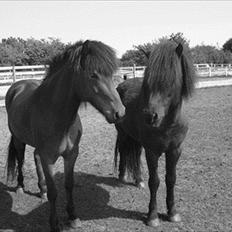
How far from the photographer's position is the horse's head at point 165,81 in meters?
3.35

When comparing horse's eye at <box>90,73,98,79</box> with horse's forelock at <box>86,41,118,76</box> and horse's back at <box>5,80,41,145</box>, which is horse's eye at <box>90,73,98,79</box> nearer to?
horse's forelock at <box>86,41,118,76</box>

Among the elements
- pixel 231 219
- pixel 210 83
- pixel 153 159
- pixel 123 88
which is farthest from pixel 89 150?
pixel 210 83

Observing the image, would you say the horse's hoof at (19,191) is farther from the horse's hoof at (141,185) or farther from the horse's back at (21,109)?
the horse's hoof at (141,185)

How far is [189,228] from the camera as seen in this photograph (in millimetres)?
3770

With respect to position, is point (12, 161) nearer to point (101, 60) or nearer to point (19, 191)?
point (19, 191)

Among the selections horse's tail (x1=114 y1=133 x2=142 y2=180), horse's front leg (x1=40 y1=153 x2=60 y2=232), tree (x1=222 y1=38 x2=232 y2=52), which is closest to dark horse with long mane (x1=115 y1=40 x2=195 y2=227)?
horse's tail (x1=114 y1=133 x2=142 y2=180)

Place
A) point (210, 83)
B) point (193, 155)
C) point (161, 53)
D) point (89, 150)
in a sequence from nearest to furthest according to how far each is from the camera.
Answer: point (161, 53) → point (193, 155) → point (89, 150) → point (210, 83)

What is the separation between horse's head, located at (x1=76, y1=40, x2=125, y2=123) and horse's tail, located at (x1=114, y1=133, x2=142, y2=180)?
224 cm

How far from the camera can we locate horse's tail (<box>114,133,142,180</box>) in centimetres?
523

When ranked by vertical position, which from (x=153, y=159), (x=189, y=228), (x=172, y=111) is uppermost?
(x=172, y=111)

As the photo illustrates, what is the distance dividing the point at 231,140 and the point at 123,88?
3.21 m

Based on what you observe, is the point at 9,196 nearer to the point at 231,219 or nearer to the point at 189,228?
the point at 189,228

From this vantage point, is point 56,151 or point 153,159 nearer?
point 56,151

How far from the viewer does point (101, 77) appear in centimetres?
308
